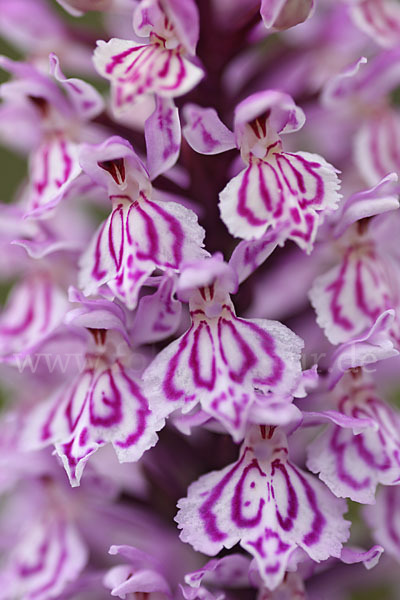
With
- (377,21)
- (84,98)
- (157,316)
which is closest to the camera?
(157,316)

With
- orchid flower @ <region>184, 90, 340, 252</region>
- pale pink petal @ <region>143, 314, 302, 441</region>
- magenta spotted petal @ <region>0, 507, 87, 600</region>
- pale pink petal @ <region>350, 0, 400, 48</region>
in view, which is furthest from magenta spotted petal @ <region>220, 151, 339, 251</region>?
magenta spotted petal @ <region>0, 507, 87, 600</region>

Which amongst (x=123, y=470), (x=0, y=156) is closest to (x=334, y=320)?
(x=123, y=470)

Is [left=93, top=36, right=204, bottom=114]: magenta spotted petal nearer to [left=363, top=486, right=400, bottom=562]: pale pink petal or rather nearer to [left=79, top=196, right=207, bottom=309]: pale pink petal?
[left=79, top=196, right=207, bottom=309]: pale pink petal

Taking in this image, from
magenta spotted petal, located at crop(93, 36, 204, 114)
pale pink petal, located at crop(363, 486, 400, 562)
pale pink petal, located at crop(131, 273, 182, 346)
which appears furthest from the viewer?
pale pink petal, located at crop(363, 486, 400, 562)

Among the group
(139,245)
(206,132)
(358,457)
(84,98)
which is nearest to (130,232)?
(139,245)

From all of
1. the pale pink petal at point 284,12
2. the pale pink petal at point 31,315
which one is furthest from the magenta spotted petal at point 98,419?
the pale pink petal at point 284,12

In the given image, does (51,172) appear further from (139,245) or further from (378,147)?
(378,147)
